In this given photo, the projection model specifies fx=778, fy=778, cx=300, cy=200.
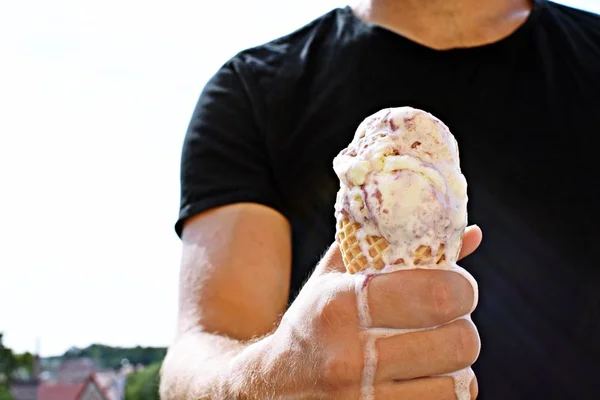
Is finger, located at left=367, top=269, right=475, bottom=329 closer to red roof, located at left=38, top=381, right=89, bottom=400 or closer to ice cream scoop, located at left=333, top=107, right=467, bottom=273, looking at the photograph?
ice cream scoop, located at left=333, top=107, right=467, bottom=273

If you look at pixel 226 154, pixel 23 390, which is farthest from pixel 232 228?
pixel 23 390

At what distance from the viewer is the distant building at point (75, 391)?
4259 centimetres

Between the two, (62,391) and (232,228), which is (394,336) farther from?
(62,391)

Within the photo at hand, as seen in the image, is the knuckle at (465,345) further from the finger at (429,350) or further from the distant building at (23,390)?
the distant building at (23,390)

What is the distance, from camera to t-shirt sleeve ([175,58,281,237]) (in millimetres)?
2432

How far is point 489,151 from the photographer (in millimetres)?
2344

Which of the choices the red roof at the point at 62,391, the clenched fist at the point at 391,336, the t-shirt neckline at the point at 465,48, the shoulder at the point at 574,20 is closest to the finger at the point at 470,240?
the clenched fist at the point at 391,336

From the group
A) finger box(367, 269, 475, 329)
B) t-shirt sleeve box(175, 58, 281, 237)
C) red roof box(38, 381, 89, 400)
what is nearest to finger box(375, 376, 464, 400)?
finger box(367, 269, 475, 329)

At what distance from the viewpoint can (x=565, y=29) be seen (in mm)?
2525

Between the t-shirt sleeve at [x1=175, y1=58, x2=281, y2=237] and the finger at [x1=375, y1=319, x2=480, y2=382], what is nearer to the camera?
the finger at [x1=375, y1=319, x2=480, y2=382]

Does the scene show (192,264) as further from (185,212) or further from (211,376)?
(211,376)

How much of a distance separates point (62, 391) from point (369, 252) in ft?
149

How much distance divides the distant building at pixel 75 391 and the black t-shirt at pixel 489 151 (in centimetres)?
4276

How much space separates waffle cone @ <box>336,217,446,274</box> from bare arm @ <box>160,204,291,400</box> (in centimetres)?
87
